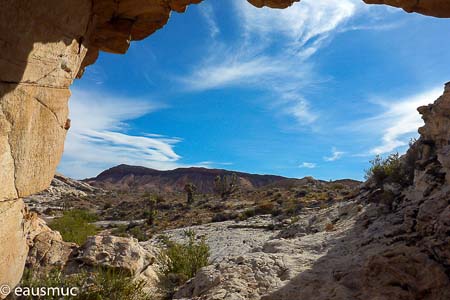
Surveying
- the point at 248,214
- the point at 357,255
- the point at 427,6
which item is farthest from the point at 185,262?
the point at 248,214

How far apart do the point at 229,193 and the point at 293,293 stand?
1520 inches

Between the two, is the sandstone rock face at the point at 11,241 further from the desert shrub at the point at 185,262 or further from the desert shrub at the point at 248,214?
the desert shrub at the point at 248,214

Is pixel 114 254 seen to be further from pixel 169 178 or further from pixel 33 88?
pixel 169 178

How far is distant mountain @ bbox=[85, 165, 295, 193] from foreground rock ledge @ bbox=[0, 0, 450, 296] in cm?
9617

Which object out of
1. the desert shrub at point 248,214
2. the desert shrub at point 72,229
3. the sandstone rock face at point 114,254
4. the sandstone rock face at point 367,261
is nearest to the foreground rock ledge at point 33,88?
the sandstone rock face at point 114,254

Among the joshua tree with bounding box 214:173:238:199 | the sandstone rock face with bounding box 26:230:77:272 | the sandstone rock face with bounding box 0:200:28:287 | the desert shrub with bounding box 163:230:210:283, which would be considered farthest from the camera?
the joshua tree with bounding box 214:173:238:199

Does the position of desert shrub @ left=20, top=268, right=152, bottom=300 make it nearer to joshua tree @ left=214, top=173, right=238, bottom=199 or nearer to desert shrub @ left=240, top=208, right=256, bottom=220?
desert shrub @ left=240, top=208, right=256, bottom=220

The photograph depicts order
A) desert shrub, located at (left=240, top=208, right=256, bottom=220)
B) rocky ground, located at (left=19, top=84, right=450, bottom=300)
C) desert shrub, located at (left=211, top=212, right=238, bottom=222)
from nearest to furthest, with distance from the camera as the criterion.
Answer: rocky ground, located at (left=19, top=84, right=450, bottom=300), desert shrub, located at (left=240, top=208, right=256, bottom=220), desert shrub, located at (left=211, top=212, right=238, bottom=222)

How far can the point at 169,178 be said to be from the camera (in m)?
115

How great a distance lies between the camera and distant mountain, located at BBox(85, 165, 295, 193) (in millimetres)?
107375

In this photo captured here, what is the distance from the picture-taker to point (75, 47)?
6.21m

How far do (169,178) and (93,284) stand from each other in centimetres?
10864

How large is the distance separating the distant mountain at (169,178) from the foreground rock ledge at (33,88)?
96.2 m

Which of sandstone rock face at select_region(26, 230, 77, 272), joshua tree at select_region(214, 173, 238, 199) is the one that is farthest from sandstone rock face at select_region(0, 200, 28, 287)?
joshua tree at select_region(214, 173, 238, 199)
